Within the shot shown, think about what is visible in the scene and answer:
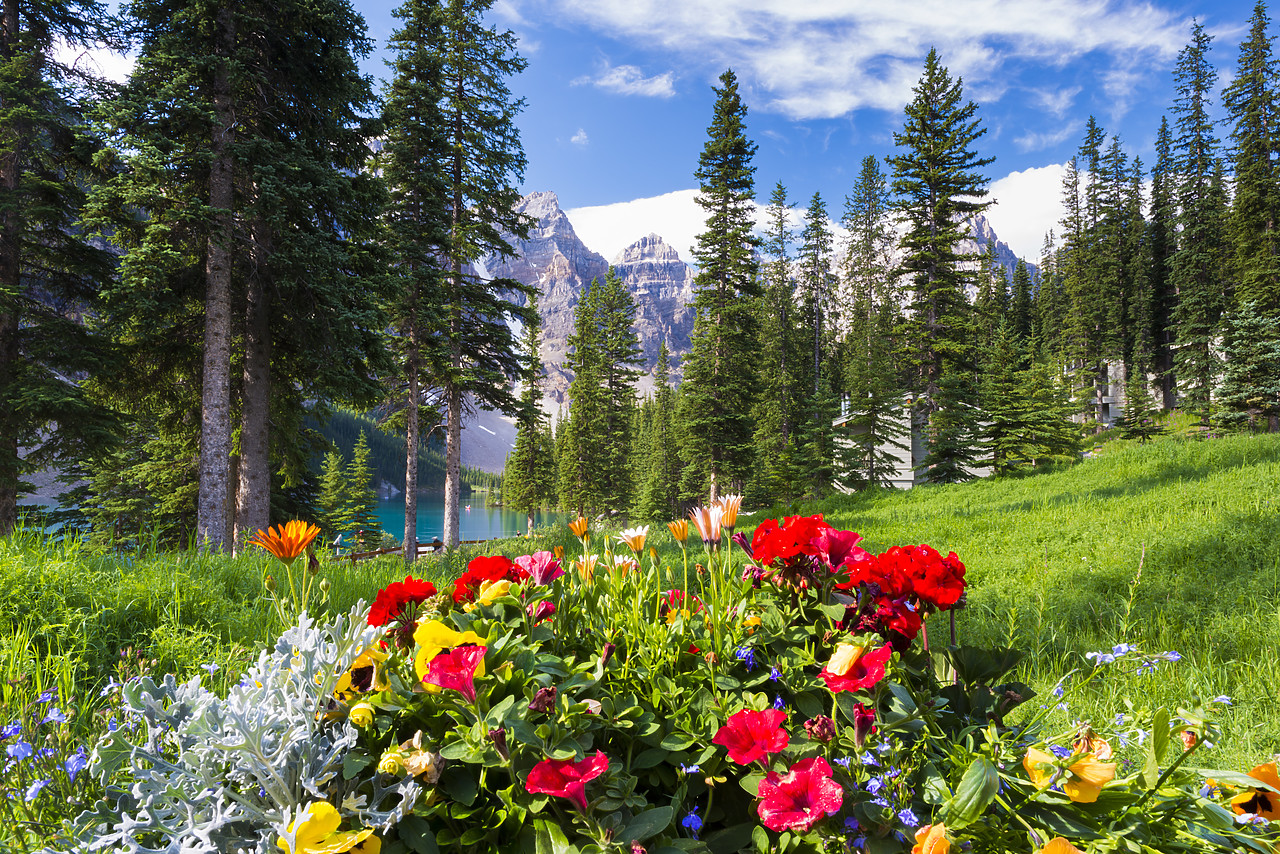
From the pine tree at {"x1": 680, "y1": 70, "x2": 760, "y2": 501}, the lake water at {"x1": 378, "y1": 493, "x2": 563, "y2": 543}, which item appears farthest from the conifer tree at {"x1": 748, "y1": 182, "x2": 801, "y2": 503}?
the lake water at {"x1": 378, "y1": 493, "x2": 563, "y2": 543}

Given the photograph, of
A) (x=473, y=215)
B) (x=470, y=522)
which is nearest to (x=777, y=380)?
(x=473, y=215)

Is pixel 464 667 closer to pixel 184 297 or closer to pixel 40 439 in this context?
pixel 184 297

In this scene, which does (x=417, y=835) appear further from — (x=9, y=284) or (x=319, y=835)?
(x=9, y=284)

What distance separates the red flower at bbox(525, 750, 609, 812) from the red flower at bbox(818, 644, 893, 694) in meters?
0.52

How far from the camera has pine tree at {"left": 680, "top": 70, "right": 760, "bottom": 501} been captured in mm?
17234

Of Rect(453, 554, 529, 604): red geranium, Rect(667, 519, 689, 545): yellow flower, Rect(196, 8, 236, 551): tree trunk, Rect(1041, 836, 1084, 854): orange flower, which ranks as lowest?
Rect(1041, 836, 1084, 854): orange flower

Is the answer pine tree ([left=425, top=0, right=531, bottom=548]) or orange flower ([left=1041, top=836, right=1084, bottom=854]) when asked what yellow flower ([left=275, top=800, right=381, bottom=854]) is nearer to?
orange flower ([left=1041, top=836, right=1084, bottom=854])

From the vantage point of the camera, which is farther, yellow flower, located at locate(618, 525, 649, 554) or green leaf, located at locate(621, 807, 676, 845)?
yellow flower, located at locate(618, 525, 649, 554)

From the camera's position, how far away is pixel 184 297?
26.6ft

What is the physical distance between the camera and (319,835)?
0.91 metres

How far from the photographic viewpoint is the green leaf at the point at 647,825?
958mm

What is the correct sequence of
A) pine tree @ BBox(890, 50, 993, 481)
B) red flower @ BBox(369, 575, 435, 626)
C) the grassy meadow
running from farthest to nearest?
1. pine tree @ BBox(890, 50, 993, 481)
2. the grassy meadow
3. red flower @ BBox(369, 575, 435, 626)

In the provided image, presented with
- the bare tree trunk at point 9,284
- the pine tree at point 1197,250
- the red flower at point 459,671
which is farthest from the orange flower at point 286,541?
the pine tree at point 1197,250

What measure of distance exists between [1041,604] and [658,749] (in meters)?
2.20
